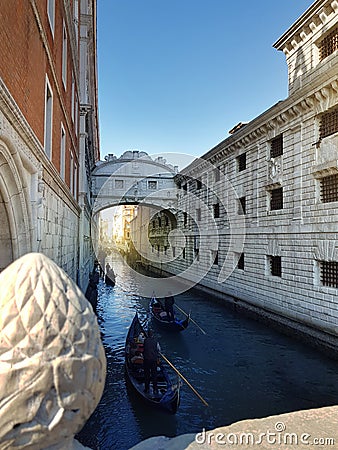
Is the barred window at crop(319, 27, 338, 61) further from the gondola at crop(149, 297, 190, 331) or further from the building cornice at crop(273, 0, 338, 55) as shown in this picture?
the gondola at crop(149, 297, 190, 331)

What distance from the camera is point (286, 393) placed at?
7453mm

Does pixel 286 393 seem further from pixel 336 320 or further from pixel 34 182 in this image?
pixel 34 182

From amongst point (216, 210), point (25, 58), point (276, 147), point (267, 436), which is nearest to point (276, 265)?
point (276, 147)

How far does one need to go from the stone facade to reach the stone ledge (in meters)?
7.24

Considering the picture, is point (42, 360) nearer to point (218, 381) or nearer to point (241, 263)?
point (218, 381)

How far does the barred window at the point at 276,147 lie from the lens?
12422mm

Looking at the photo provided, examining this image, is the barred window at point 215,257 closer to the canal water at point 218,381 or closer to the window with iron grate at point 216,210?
the window with iron grate at point 216,210

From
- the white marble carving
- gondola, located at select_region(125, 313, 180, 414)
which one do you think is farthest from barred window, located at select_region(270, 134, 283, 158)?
the white marble carving

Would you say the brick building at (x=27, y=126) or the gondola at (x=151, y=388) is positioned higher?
the brick building at (x=27, y=126)

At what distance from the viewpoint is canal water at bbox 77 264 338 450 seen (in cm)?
612

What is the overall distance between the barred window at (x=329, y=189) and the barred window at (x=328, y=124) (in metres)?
1.19

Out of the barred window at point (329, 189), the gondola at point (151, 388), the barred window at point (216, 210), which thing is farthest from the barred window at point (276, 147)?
the gondola at point (151, 388)

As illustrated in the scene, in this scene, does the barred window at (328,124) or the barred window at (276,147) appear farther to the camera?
the barred window at (276,147)

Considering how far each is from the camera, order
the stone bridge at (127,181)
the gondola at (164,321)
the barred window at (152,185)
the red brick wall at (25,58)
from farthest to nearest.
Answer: the barred window at (152,185), the stone bridge at (127,181), the gondola at (164,321), the red brick wall at (25,58)
